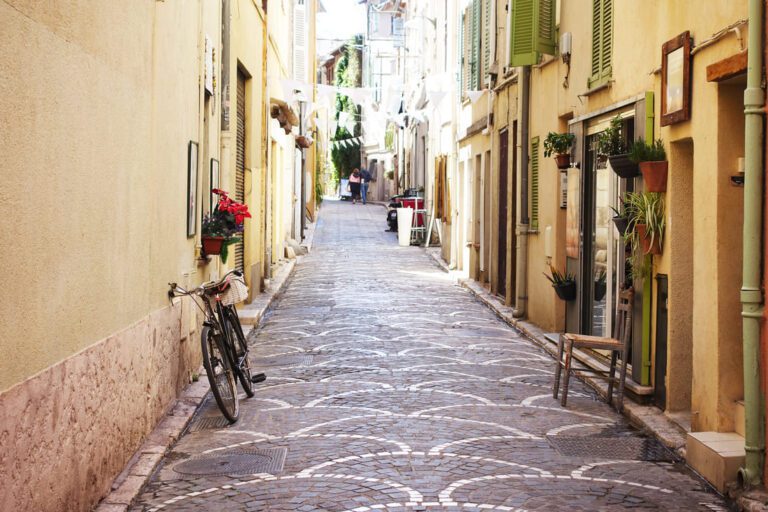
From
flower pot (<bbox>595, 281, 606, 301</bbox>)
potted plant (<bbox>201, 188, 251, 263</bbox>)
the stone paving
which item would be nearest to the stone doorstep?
the stone paving

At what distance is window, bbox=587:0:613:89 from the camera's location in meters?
10.1

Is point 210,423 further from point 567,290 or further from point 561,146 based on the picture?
point 561,146

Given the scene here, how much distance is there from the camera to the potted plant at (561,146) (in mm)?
11594

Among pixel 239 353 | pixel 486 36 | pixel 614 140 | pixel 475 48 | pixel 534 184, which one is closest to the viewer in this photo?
pixel 239 353

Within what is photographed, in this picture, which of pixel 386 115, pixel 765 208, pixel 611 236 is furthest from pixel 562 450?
pixel 386 115

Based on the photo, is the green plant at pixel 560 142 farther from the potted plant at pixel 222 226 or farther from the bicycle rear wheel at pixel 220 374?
the bicycle rear wheel at pixel 220 374

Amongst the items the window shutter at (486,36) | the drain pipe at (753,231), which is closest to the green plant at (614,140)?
the drain pipe at (753,231)

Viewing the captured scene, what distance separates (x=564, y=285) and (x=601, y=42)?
282 centimetres

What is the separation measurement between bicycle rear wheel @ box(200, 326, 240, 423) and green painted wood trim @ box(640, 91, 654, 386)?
10.8 ft

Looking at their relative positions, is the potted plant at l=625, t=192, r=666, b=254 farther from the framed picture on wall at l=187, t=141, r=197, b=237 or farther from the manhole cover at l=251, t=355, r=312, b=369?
the manhole cover at l=251, t=355, r=312, b=369

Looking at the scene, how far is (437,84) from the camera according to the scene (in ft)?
87.1

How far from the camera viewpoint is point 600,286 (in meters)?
10.7

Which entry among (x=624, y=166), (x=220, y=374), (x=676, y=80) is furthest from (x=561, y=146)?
(x=220, y=374)

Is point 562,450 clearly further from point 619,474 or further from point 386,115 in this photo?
point 386,115
